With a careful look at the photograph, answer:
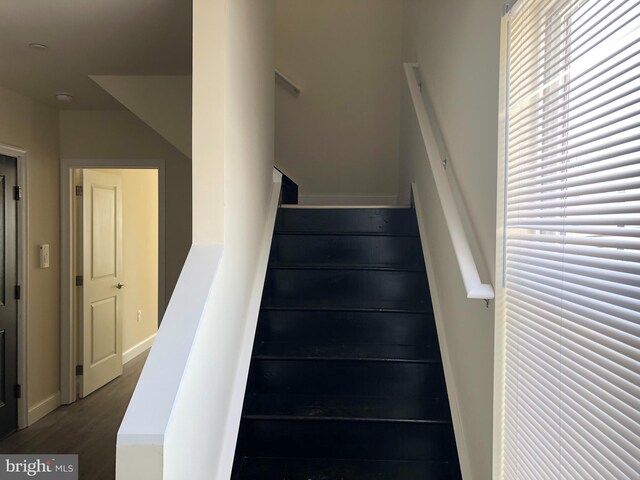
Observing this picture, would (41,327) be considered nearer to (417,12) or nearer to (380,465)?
(380,465)

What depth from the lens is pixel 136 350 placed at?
219 inches

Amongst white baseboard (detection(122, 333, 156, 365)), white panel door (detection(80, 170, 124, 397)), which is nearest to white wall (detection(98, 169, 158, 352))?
white baseboard (detection(122, 333, 156, 365))

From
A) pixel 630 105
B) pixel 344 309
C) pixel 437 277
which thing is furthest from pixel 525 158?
pixel 344 309

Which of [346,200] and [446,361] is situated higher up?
[346,200]

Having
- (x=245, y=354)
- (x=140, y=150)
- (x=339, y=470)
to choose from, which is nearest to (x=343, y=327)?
(x=245, y=354)

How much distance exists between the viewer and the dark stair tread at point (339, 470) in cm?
198

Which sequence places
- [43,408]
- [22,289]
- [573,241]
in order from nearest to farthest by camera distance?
[573,241], [22,289], [43,408]

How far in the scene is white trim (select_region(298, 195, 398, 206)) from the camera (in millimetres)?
4156

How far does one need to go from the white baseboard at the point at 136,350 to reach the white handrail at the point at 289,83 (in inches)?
115

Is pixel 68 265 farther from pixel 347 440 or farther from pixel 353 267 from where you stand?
pixel 347 440

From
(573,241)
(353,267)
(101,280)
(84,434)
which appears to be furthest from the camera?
(101,280)

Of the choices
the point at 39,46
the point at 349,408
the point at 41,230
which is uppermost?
the point at 39,46

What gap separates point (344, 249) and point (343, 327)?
594mm

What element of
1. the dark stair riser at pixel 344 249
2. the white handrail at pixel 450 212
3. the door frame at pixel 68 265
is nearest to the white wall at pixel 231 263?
the dark stair riser at pixel 344 249
